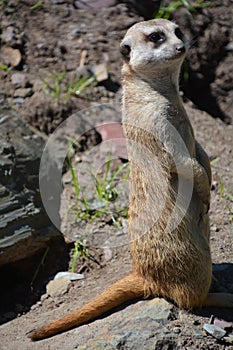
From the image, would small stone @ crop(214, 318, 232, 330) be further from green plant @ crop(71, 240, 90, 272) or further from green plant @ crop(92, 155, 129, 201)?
green plant @ crop(92, 155, 129, 201)

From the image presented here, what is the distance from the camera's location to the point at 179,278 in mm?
2555

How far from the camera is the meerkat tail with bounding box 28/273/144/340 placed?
2.56 metres

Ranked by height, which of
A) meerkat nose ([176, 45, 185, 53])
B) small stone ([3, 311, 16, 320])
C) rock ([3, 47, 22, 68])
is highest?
meerkat nose ([176, 45, 185, 53])

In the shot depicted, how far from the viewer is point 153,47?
8.25 feet

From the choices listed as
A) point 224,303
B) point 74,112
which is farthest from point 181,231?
point 74,112

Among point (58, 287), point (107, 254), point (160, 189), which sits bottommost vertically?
point (58, 287)

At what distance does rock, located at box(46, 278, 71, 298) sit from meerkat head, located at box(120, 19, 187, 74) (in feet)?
4.26

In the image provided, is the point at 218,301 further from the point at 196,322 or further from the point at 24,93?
the point at 24,93

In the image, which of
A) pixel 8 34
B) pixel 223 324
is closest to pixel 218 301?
pixel 223 324

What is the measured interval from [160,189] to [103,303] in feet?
1.78

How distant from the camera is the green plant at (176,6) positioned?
14.5ft

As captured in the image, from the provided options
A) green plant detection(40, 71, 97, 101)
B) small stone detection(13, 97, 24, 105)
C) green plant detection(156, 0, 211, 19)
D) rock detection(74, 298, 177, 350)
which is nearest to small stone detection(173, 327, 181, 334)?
rock detection(74, 298, 177, 350)

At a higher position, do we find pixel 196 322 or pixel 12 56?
pixel 12 56

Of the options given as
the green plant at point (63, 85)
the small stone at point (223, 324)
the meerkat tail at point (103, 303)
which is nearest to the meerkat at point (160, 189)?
the meerkat tail at point (103, 303)
